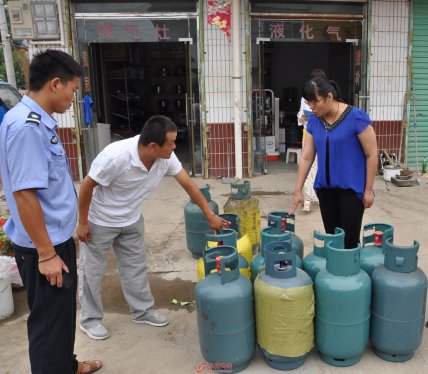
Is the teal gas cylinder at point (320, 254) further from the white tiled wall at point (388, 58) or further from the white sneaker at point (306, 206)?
the white tiled wall at point (388, 58)

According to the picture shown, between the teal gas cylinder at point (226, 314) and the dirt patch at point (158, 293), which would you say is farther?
the dirt patch at point (158, 293)

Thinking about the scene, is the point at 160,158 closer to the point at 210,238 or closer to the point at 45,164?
the point at 210,238

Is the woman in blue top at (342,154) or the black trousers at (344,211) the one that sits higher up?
the woman in blue top at (342,154)

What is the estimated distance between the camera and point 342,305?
2443mm

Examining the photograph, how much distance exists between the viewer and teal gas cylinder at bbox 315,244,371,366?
2439 mm

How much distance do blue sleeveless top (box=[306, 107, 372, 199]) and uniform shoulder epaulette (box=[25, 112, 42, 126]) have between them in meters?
1.84

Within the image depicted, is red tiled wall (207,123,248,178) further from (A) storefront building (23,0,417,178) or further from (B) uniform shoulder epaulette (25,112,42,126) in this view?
(B) uniform shoulder epaulette (25,112,42,126)

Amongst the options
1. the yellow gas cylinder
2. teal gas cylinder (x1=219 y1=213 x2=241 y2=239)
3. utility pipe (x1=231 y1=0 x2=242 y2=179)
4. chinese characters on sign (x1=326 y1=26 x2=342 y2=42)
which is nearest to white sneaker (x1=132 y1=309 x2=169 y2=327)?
the yellow gas cylinder

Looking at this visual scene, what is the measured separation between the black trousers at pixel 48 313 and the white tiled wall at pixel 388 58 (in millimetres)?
6806

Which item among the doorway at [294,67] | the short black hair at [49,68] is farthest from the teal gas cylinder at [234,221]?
the doorway at [294,67]

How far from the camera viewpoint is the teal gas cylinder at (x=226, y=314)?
→ 2.43 meters

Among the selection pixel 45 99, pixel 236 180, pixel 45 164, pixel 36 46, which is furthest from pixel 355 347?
pixel 36 46

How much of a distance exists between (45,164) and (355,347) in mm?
1970

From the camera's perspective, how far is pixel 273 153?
9.30 meters
